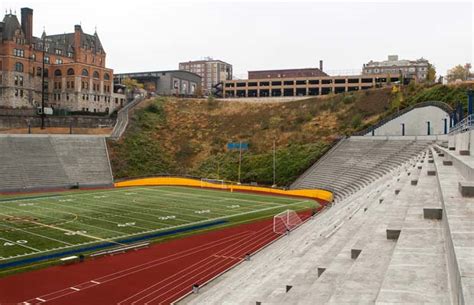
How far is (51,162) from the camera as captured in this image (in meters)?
57.8

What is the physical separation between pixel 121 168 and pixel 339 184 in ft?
99.9

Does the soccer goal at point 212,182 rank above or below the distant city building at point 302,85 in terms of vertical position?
below

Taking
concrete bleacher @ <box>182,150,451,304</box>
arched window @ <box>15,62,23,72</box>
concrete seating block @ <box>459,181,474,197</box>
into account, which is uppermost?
arched window @ <box>15,62,23,72</box>

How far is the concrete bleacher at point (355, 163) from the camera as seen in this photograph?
143 feet

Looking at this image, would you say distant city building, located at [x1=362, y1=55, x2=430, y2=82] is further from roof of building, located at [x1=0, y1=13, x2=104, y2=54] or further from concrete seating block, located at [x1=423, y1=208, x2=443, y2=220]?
concrete seating block, located at [x1=423, y1=208, x2=443, y2=220]

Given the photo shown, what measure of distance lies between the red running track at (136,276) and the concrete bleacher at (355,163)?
61.6ft

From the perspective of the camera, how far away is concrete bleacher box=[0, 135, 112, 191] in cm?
5262

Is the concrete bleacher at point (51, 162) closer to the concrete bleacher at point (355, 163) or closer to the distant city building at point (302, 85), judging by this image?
the concrete bleacher at point (355, 163)

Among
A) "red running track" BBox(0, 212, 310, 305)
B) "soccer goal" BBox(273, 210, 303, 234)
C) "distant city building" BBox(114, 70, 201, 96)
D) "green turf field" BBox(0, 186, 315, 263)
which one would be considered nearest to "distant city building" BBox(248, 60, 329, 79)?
"distant city building" BBox(114, 70, 201, 96)

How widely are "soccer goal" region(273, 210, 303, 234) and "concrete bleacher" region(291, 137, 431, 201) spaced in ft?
30.4

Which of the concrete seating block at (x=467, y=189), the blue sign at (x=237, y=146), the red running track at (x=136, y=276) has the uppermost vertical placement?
the blue sign at (x=237, y=146)

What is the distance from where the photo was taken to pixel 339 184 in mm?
46594


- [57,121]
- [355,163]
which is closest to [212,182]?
[355,163]

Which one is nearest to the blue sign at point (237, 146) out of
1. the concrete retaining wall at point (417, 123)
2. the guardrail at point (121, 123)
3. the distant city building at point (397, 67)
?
the guardrail at point (121, 123)
